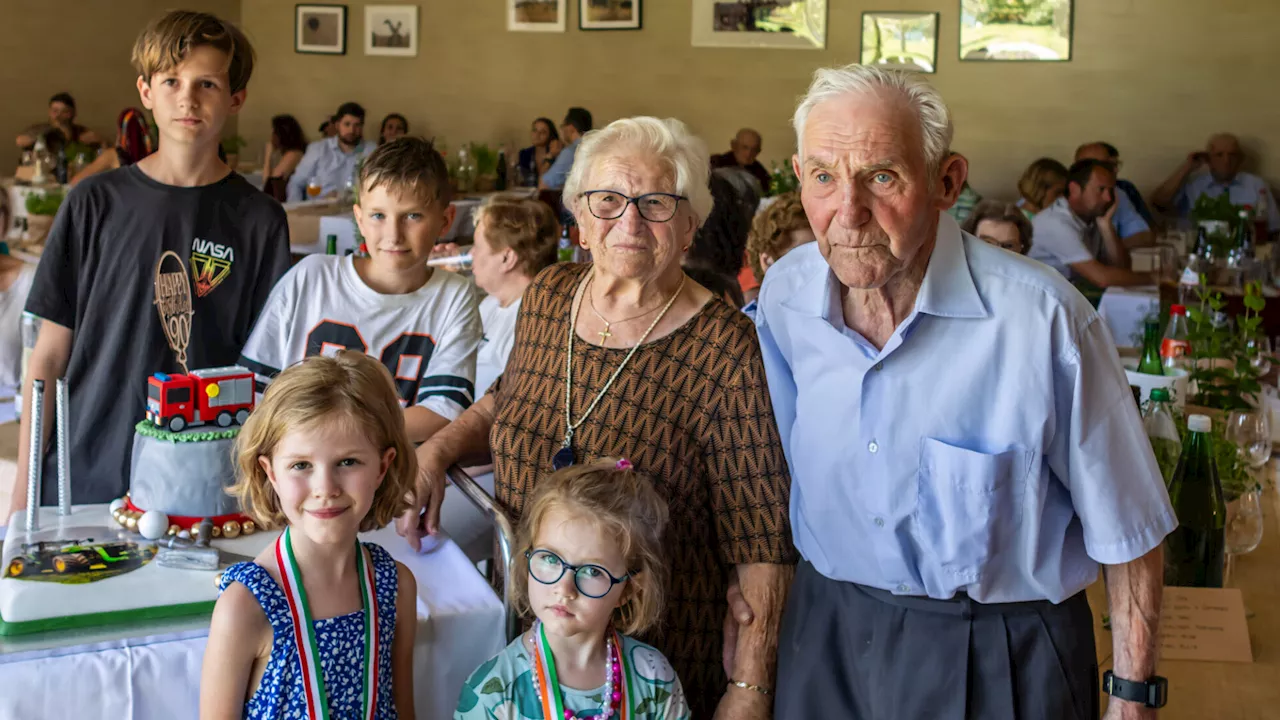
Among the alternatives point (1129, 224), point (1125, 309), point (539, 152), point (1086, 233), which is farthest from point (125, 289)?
point (539, 152)

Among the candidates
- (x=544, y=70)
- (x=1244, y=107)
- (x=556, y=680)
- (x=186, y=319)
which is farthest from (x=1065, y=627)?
(x=544, y=70)

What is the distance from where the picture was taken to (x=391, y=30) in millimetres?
12555

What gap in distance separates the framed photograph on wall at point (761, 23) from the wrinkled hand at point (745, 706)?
9938 mm

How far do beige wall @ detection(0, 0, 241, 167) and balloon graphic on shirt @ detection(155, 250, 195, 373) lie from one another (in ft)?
34.5

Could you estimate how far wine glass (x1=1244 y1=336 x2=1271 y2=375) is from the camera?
3.39 meters

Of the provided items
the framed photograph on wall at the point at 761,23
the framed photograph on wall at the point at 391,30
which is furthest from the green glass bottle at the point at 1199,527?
the framed photograph on wall at the point at 391,30

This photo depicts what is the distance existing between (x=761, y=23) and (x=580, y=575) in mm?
10153

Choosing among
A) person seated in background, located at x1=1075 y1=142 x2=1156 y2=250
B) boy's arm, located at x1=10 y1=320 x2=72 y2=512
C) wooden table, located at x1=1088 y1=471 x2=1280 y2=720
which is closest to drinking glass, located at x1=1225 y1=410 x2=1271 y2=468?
wooden table, located at x1=1088 y1=471 x2=1280 y2=720

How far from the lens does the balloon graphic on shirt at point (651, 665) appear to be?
1775mm

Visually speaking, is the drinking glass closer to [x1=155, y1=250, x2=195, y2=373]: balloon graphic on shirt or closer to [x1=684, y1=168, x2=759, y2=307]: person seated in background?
[x1=684, y1=168, x2=759, y2=307]: person seated in background

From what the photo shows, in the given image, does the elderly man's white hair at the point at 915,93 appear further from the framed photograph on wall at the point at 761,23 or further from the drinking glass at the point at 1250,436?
the framed photograph on wall at the point at 761,23

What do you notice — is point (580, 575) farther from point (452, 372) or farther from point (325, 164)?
point (325, 164)

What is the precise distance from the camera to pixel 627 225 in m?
1.85

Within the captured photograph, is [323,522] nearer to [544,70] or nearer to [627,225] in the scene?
[627,225]
